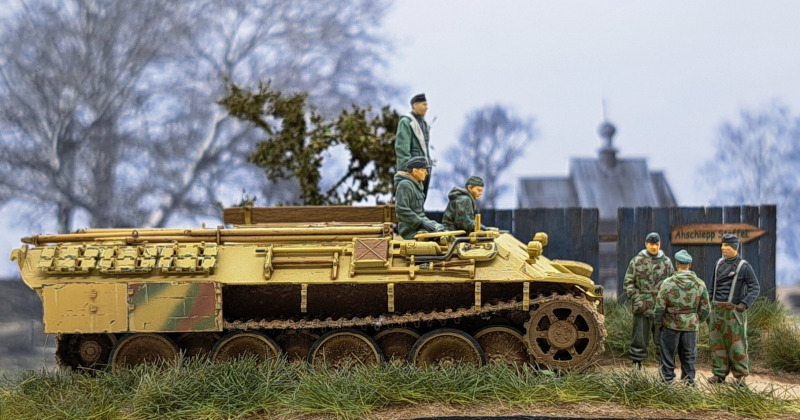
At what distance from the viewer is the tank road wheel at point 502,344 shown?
817cm

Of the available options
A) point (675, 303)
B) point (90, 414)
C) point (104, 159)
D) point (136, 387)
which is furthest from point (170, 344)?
point (104, 159)

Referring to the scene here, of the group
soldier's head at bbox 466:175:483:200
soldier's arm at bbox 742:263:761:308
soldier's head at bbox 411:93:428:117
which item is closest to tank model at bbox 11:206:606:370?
soldier's head at bbox 466:175:483:200

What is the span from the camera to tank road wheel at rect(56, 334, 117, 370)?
8.55 metres

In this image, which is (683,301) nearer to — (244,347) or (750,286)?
(750,286)

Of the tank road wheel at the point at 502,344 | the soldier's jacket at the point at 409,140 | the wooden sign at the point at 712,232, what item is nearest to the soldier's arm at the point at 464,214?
the soldier's jacket at the point at 409,140

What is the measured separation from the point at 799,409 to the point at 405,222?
460 centimetres

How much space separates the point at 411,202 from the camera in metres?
8.80

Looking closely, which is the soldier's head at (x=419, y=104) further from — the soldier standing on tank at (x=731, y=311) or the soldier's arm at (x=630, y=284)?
the soldier standing on tank at (x=731, y=311)

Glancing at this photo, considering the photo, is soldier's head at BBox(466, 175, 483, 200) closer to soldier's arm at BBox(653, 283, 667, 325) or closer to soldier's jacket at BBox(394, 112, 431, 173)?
soldier's jacket at BBox(394, 112, 431, 173)

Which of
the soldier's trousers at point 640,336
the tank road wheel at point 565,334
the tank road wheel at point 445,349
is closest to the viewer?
the tank road wheel at point 565,334

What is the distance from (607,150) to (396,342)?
16.1 meters

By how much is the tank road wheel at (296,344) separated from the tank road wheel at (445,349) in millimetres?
1250

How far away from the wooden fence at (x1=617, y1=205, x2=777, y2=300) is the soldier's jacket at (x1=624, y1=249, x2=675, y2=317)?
339 centimetres

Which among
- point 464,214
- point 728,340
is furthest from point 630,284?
point 464,214
